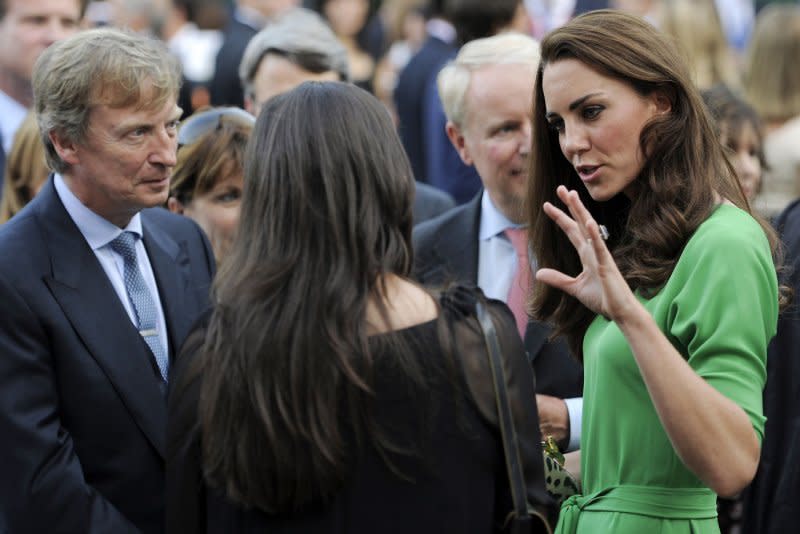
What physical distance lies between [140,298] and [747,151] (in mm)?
2985

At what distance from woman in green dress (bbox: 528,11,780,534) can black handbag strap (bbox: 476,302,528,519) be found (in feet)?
0.70

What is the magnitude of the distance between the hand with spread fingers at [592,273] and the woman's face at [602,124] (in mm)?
348

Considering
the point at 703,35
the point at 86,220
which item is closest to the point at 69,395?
the point at 86,220

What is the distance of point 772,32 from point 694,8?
4.37 ft

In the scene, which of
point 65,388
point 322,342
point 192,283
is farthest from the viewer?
point 192,283

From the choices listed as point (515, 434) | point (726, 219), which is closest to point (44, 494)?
point (515, 434)

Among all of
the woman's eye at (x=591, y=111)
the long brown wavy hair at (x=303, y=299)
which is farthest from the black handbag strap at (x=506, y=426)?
the woman's eye at (x=591, y=111)

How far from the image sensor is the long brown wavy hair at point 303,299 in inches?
95.1

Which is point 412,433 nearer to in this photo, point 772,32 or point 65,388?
point 65,388

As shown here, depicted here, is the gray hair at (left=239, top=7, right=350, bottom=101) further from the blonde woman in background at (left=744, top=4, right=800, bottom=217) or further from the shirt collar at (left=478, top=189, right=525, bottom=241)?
the blonde woman in background at (left=744, top=4, right=800, bottom=217)

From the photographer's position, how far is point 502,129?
4.23 metres

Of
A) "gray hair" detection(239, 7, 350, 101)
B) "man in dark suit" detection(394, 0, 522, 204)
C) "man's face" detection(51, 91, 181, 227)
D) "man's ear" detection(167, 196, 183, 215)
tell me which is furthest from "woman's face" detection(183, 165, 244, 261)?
"man in dark suit" detection(394, 0, 522, 204)

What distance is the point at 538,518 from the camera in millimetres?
2525

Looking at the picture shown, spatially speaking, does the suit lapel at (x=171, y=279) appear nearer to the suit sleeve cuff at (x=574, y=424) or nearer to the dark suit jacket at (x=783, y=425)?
the suit sleeve cuff at (x=574, y=424)
